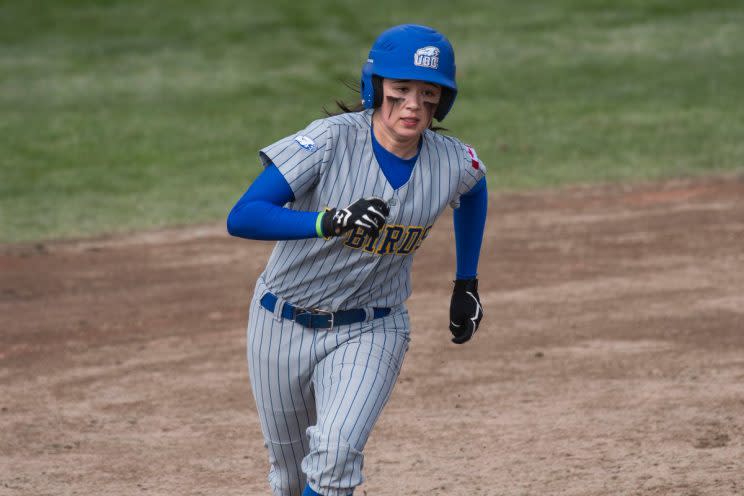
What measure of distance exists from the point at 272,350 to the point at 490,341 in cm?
398

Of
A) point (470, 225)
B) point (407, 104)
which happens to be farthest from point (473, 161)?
point (407, 104)

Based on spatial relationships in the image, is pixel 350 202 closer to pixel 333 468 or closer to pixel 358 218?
pixel 358 218

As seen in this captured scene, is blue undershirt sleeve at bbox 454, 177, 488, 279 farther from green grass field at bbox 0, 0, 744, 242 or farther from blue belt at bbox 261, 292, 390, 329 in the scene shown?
green grass field at bbox 0, 0, 744, 242

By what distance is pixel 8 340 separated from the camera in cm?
874

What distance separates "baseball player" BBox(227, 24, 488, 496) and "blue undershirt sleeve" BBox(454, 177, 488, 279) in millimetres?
127

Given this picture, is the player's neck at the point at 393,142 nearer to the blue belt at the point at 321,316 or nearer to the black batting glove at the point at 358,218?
the black batting glove at the point at 358,218

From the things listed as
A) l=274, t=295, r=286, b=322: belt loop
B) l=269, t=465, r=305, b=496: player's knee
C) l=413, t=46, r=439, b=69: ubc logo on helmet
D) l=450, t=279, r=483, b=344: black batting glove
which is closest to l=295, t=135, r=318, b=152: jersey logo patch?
l=413, t=46, r=439, b=69: ubc logo on helmet

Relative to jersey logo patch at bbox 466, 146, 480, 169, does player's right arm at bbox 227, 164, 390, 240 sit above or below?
below

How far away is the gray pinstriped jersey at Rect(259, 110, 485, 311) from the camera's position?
441 centimetres

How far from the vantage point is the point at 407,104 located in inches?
173

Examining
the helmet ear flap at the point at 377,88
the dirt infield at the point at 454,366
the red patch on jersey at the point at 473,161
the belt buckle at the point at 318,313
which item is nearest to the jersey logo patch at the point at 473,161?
the red patch on jersey at the point at 473,161

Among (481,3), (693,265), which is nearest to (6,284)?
(693,265)

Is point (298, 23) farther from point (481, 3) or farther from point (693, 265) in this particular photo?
point (693, 265)

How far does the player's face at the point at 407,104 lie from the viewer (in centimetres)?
440
